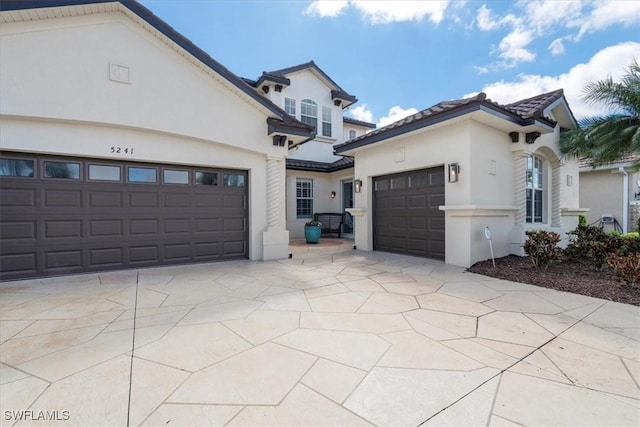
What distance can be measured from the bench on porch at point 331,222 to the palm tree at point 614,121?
28.9ft

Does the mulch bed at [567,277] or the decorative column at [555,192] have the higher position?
the decorative column at [555,192]

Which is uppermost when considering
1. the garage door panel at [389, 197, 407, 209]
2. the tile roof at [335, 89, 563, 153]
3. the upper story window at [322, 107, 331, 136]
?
the upper story window at [322, 107, 331, 136]

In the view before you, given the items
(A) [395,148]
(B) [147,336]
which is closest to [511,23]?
(A) [395,148]

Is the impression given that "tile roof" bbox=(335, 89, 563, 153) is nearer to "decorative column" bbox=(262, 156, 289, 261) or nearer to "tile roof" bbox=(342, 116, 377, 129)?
"decorative column" bbox=(262, 156, 289, 261)

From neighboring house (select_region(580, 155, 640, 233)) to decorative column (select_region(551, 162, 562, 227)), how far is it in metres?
5.28

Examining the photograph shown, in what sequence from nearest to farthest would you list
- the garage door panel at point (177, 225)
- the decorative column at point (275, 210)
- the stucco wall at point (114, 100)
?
the stucco wall at point (114, 100) < the garage door panel at point (177, 225) < the decorative column at point (275, 210)

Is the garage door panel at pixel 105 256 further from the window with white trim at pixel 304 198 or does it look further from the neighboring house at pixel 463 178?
the window with white trim at pixel 304 198

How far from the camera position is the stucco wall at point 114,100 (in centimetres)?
521

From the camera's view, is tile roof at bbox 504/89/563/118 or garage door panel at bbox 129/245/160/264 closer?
garage door panel at bbox 129/245/160/264

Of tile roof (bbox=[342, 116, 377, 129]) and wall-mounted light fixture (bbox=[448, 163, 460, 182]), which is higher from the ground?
tile roof (bbox=[342, 116, 377, 129])

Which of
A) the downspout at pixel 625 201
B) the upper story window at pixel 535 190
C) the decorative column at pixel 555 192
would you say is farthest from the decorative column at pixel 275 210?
the downspout at pixel 625 201

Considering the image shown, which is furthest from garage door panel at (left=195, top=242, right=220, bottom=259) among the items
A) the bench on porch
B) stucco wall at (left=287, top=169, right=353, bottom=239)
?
the bench on porch

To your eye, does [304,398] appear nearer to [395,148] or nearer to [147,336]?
[147,336]

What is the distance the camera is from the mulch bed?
462 cm
